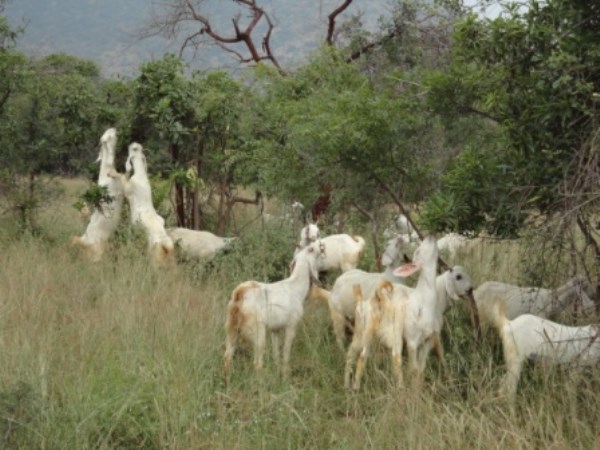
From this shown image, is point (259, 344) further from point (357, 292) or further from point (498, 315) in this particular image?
point (498, 315)

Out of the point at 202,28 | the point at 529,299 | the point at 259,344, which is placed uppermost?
the point at 202,28

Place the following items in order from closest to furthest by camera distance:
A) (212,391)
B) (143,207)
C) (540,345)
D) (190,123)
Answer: (540,345), (212,391), (143,207), (190,123)

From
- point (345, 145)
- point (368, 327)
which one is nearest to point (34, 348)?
point (368, 327)

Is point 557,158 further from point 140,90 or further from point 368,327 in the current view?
point 140,90

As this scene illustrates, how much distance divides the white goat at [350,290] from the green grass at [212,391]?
19cm

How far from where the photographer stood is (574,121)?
16.0 ft

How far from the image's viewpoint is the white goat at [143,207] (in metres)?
8.98

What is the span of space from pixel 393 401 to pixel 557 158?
1.91 metres

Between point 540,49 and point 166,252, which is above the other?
point 540,49

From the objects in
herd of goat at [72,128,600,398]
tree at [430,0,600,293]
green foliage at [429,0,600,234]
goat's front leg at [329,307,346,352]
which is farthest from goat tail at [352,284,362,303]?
green foliage at [429,0,600,234]

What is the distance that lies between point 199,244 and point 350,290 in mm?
3229

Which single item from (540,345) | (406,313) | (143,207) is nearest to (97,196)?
(143,207)

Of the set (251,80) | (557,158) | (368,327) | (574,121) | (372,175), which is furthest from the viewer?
(251,80)

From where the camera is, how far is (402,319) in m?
5.83
